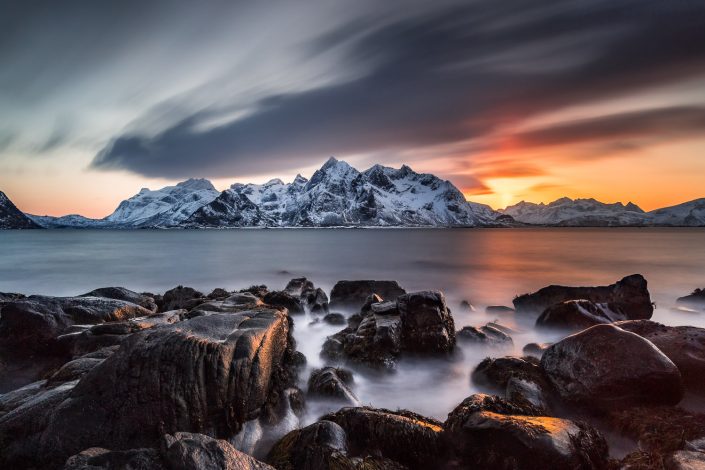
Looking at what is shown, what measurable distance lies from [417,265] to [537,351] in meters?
32.6

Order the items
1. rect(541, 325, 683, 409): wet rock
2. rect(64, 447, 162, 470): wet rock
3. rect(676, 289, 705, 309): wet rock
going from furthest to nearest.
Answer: rect(676, 289, 705, 309): wet rock → rect(541, 325, 683, 409): wet rock → rect(64, 447, 162, 470): wet rock

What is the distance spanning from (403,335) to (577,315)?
246 inches

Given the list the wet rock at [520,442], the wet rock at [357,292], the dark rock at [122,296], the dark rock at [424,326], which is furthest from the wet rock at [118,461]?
the wet rock at [357,292]

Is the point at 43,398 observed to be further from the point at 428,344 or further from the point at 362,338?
the point at 428,344

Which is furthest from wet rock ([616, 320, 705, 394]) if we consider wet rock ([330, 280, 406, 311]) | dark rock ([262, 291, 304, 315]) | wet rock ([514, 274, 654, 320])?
dark rock ([262, 291, 304, 315])

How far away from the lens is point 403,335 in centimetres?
1062

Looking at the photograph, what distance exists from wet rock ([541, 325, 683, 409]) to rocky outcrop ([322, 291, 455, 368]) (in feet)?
12.5

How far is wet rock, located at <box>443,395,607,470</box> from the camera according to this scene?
4312 millimetres

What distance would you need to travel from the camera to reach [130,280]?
3138cm

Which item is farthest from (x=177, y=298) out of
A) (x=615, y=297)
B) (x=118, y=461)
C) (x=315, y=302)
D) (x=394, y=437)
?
(x=615, y=297)

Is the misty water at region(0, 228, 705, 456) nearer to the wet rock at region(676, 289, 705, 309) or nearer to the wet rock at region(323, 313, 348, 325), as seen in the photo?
the wet rock at region(323, 313, 348, 325)

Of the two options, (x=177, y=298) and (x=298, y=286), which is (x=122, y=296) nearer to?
(x=177, y=298)

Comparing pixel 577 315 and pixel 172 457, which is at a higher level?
pixel 172 457

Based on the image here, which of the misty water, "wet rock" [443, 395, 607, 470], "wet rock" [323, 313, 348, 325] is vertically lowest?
the misty water
